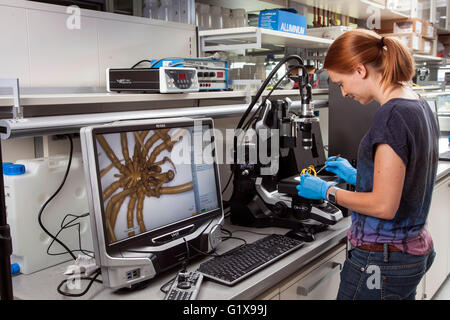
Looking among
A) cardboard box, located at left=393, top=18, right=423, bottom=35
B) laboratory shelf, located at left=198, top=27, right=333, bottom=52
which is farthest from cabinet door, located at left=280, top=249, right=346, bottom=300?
cardboard box, located at left=393, top=18, right=423, bottom=35

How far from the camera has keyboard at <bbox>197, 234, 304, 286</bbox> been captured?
54.4 inches

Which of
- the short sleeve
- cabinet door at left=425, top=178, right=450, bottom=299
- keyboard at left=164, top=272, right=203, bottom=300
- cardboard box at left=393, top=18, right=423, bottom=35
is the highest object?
cardboard box at left=393, top=18, right=423, bottom=35

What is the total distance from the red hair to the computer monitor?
1.76ft

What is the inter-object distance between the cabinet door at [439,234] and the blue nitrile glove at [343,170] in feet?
3.39

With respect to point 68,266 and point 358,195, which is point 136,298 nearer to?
point 68,266

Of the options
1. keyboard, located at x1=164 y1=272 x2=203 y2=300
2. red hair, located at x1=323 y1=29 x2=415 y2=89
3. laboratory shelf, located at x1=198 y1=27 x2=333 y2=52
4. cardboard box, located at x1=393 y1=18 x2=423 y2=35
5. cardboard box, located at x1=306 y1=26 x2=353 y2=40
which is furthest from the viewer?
cardboard box, located at x1=393 y1=18 x2=423 y2=35

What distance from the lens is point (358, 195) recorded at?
1.41 m

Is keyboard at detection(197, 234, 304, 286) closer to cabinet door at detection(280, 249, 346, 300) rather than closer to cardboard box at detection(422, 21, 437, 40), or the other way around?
cabinet door at detection(280, 249, 346, 300)

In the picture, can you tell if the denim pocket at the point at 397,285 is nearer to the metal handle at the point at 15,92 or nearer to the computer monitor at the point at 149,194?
the computer monitor at the point at 149,194

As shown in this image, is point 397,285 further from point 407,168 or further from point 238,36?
point 238,36

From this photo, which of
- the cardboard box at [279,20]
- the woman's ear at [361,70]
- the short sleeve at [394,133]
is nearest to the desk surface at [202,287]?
the short sleeve at [394,133]

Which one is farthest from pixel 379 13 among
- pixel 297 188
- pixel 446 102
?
pixel 297 188

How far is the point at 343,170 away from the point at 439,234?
1.34 meters

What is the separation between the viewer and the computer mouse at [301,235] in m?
1.73
